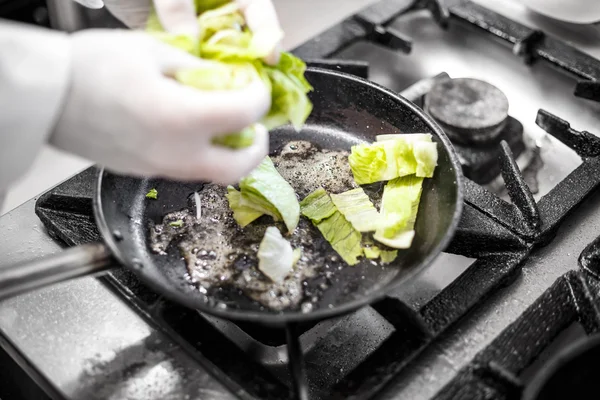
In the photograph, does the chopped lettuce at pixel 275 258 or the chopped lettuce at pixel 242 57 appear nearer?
the chopped lettuce at pixel 242 57

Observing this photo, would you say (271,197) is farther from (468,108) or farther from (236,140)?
(468,108)

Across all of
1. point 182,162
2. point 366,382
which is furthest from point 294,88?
point 366,382

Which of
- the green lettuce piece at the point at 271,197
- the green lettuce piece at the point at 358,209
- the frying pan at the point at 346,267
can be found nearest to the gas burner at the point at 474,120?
the frying pan at the point at 346,267

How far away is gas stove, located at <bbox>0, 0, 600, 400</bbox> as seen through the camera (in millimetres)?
938

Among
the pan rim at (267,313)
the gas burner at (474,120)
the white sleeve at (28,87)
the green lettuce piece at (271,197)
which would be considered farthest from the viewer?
the gas burner at (474,120)

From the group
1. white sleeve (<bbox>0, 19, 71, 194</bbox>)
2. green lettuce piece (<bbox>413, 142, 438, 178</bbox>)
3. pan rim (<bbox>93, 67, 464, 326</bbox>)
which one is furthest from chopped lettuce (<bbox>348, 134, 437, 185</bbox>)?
white sleeve (<bbox>0, 19, 71, 194</bbox>)

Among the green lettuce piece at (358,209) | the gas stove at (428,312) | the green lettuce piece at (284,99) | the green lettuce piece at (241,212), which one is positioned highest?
the green lettuce piece at (284,99)

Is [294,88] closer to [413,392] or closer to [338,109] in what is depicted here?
[338,109]

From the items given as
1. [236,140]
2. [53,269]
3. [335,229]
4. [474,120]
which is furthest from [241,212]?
[474,120]

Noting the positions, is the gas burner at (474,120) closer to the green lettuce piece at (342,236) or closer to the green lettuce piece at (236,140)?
the green lettuce piece at (342,236)

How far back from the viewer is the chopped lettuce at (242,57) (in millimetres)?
901

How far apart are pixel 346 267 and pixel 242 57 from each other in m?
0.38

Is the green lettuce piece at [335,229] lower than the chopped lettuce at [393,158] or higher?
lower

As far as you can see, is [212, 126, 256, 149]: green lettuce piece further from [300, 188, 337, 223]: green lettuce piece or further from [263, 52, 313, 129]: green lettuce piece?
[300, 188, 337, 223]: green lettuce piece
